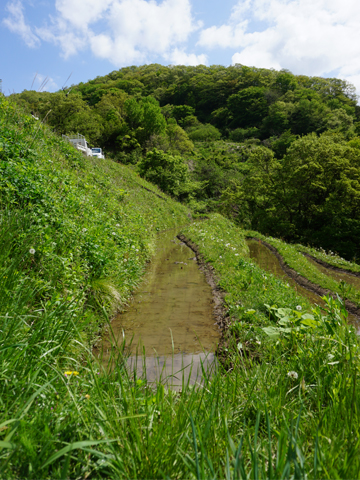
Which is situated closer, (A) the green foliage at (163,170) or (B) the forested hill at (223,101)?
(A) the green foliage at (163,170)

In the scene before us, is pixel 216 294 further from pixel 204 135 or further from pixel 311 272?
pixel 204 135

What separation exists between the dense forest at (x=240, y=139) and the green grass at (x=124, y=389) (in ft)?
9.01

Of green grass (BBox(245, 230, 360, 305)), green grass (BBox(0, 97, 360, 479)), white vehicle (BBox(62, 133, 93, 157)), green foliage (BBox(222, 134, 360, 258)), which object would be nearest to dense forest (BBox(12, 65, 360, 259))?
green foliage (BBox(222, 134, 360, 258))

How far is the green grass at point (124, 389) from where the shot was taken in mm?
1339

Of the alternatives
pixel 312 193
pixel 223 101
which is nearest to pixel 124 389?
pixel 312 193

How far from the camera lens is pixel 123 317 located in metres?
5.60

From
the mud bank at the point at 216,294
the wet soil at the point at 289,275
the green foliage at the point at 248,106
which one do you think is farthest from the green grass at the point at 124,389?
the green foliage at the point at 248,106

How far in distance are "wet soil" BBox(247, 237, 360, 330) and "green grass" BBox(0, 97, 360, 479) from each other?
7.53ft

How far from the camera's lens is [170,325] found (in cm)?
527

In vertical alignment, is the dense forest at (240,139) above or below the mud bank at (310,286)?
above

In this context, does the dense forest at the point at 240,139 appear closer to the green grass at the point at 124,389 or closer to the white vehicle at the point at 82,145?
the white vehicle at the point at 82,145

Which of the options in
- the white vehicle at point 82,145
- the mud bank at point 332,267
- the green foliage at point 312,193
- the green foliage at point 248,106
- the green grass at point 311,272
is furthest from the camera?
the green foliage at point 248,106

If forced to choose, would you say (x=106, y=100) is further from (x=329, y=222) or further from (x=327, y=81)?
(x=327, y=81)

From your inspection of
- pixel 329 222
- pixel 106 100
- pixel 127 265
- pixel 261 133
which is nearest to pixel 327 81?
pixel 261 133
